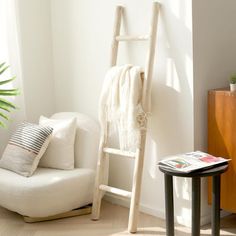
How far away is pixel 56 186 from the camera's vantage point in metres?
3.50

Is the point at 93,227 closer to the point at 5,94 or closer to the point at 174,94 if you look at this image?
the point at 174,94

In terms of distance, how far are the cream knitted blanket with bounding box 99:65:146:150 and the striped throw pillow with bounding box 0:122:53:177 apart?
19.4 inches

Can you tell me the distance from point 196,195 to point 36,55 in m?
2.12

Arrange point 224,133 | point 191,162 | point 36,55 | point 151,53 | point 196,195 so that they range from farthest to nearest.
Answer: point 36,55, point 151,53, point 224,133, point 191,162, point 196,195

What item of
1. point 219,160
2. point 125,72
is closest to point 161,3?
point 125,72

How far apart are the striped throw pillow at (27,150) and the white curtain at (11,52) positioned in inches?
18.6

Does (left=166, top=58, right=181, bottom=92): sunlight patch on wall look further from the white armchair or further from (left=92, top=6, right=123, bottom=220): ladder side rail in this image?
the white armchair

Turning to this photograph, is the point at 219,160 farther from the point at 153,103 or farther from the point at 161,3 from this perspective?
the point at 161,3

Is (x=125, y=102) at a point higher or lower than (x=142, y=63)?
lower

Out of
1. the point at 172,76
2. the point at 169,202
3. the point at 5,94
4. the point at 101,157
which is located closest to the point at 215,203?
the point at 169,202

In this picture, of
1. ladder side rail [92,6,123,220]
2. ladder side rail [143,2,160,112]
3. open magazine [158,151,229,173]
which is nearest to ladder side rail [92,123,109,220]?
ladder side rail [92,6,123,220]

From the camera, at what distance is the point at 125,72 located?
3.46 metres

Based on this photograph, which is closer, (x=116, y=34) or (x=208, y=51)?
(x=208, y=51)

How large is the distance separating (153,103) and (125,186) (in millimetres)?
719
